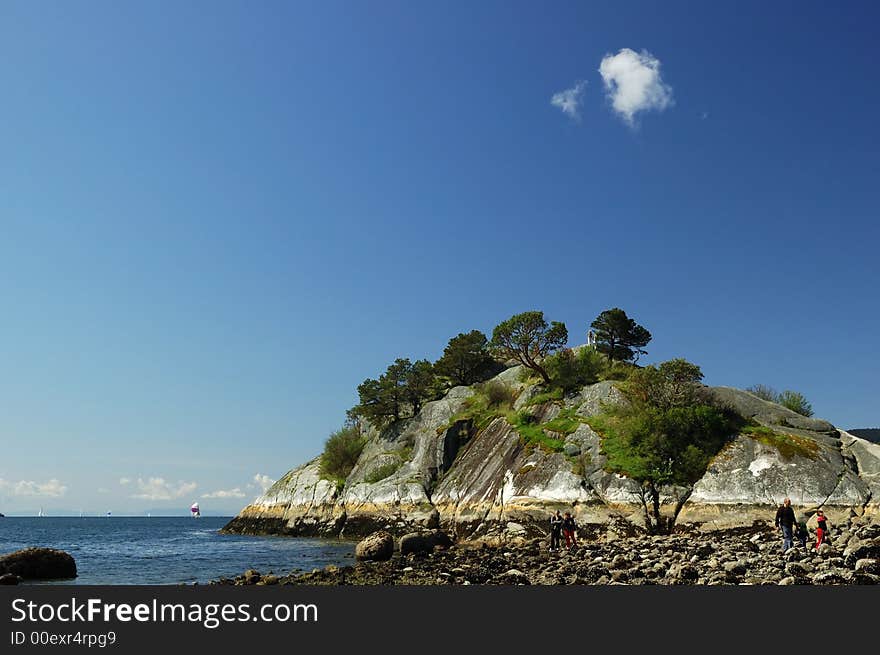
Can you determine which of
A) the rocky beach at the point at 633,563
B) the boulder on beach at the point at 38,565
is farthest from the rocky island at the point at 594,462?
the boulder on beach at the point at 38,565

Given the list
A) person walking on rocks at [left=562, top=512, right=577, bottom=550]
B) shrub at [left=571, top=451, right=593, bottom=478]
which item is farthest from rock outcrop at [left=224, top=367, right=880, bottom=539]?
person walking on rocks at [left=562, top=512, right=577, bottom=550]

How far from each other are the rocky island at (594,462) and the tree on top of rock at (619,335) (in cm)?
17

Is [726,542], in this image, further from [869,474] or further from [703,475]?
[869,474]

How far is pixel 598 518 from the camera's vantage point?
39875 millimetres

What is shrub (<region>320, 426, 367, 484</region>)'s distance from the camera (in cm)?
7394

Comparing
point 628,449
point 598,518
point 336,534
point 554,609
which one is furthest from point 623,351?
point 554,609

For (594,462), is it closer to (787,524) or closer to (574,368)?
(574,368)

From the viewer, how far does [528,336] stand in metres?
62.9

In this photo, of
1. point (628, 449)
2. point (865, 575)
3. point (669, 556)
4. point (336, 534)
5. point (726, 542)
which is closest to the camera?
point (865, 575)

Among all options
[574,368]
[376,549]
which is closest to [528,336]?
[574,368]

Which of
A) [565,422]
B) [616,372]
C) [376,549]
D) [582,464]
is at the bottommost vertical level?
[376,549]

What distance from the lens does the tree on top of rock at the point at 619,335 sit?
69500 millimetres

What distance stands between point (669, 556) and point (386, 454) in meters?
46.5

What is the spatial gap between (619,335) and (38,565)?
196 ft
